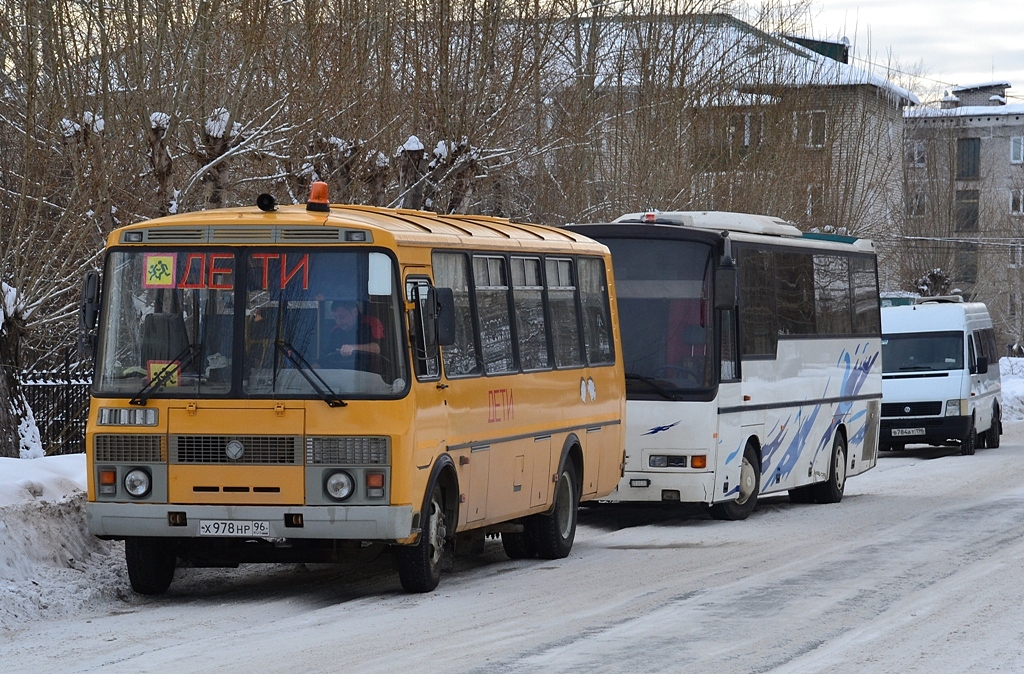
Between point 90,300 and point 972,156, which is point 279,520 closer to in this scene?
point 90,300

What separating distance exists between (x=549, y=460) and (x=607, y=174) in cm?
2005

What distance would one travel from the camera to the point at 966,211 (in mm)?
71750

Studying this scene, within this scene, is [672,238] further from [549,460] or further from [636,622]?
[636,622]

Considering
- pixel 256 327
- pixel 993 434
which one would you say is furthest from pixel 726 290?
pixel 993 434

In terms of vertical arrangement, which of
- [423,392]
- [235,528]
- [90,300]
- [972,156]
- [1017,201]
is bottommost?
[235,528]

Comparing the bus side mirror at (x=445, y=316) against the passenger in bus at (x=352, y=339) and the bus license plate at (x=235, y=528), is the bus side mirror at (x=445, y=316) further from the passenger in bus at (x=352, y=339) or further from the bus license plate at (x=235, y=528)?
the bus license plate at (x=235, y=528)

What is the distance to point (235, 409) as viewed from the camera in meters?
10.7

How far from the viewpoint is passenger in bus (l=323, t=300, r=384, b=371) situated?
35.6 ft

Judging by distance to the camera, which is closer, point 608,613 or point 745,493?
point 608,613

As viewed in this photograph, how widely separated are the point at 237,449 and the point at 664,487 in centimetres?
699

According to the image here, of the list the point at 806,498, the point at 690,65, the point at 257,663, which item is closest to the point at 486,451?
the point at 257,663

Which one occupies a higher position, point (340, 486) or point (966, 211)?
point (966, 211)

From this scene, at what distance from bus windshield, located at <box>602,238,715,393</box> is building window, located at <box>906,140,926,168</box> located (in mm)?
46546

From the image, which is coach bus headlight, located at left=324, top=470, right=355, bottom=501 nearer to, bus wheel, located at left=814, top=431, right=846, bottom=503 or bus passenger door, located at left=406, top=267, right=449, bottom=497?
bus passenger door, located at left=406, top=267, right=449, bottom=497
